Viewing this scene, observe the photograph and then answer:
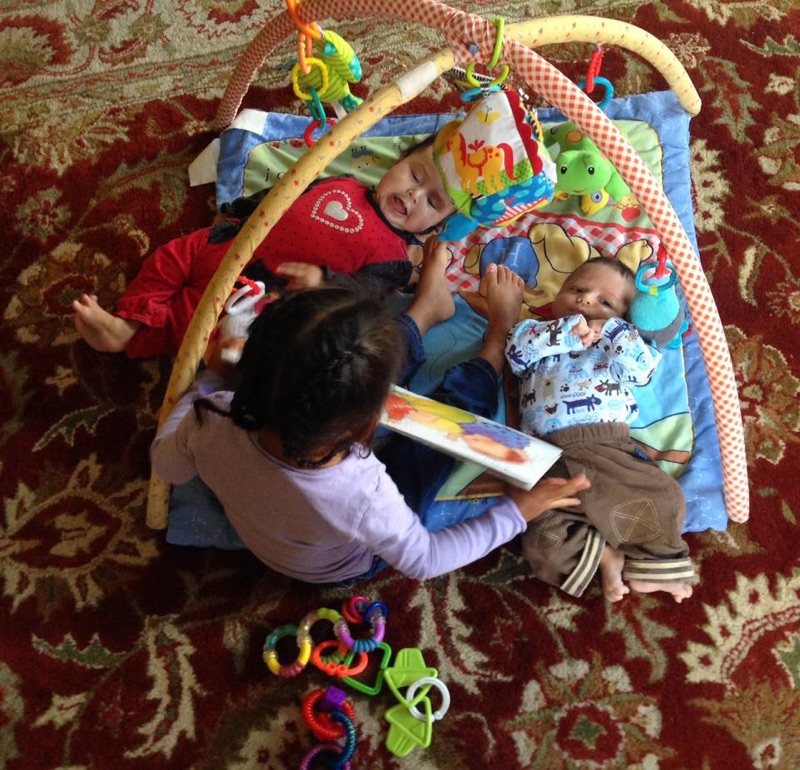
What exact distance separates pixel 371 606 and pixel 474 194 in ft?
2.40

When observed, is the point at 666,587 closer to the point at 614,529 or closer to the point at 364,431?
the point at 614,529

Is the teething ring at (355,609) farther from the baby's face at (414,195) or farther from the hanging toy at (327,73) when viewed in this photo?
the hanging toy at (327,73)

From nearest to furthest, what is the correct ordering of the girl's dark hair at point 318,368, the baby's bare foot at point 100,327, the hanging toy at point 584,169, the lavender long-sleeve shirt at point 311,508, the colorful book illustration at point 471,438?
the girl's dark hair at point 318,368 → the lavender long-sleeve shirt at point 311,508 → the colorful book illustration at point 471,438 → the baby's bare foot at point 100,327 → the hanging toy at point 584,169

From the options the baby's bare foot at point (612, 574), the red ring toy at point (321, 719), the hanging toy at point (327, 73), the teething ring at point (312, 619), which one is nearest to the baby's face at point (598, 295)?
the baby's bare foot at point (612, 574)

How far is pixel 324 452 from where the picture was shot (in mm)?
804

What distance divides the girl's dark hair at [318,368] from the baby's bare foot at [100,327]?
62 cm

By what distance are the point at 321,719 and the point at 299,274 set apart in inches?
28.3

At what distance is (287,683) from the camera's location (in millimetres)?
1128

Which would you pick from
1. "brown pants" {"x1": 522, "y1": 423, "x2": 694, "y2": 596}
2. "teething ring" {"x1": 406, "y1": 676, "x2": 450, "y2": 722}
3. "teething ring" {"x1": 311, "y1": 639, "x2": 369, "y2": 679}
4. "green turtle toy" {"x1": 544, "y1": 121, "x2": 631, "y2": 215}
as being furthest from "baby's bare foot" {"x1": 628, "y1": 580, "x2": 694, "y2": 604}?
"green turtle toy" {"x1": 544, "y1": 121, "x2": 631, "y2": 215}

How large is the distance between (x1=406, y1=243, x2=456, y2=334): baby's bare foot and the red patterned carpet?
44 cm

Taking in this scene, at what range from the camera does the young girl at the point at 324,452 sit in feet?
2.41

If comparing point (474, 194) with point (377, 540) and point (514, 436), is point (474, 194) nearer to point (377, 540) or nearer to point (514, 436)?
point (514, 436)

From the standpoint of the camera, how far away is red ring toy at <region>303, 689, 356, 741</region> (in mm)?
1074

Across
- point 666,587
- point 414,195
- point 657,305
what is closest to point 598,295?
point 657,305
